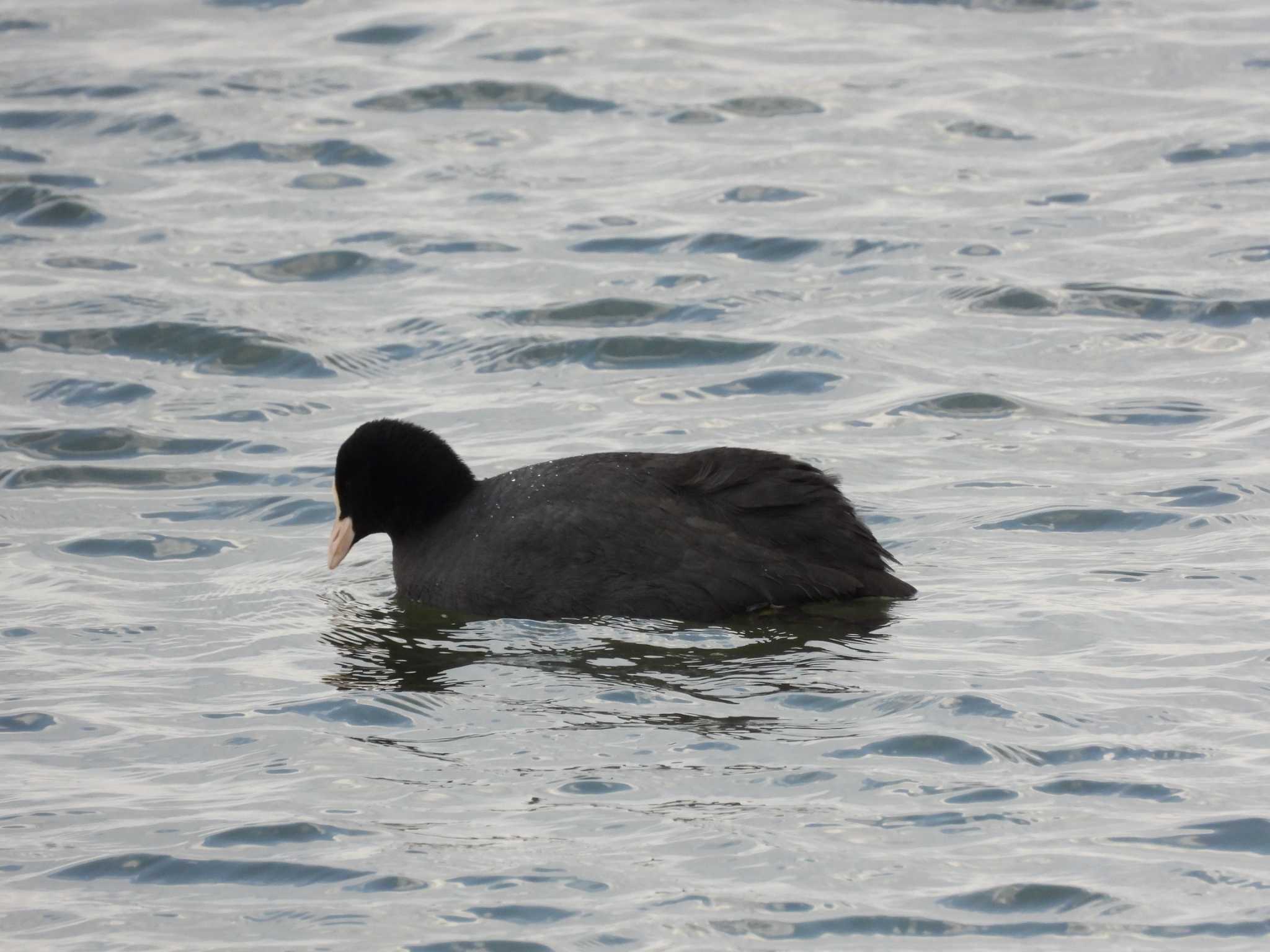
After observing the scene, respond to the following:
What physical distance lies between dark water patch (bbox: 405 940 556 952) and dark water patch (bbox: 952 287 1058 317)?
303 inches

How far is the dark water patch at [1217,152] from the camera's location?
15383 millimetres

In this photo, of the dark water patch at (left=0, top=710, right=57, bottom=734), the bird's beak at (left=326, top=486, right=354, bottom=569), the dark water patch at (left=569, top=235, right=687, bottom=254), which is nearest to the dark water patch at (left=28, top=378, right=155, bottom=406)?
the bird's beak at (left=326, top=486, right=354, bottom=569)

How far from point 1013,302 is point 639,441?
3.12 m

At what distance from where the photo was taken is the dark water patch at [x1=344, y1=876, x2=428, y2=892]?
618cm

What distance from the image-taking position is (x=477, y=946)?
19.2 feet

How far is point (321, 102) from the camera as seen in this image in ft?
57.3

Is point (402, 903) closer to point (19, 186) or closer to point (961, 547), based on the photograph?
point (961, 547)

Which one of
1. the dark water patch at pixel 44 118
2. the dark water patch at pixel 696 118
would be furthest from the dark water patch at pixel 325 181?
the dark water patch at pixel 696 118

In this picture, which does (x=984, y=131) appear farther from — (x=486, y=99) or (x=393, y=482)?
(x=393, y=482)

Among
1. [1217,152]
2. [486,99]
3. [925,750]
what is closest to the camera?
[925,750]

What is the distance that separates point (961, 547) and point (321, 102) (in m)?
9.81

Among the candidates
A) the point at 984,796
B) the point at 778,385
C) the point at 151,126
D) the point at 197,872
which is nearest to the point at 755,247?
the point at 778,385

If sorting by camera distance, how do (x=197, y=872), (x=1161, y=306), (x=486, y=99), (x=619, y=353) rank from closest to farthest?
1. (x=197, y=872)
2. (x=619, y=353)
3. (x=1161, y=306)
4. (x=486, y=99)

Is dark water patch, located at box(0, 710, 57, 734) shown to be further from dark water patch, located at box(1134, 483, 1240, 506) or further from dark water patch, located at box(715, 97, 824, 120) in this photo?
dark water patch, located at box(715, 97, 824, 120)
